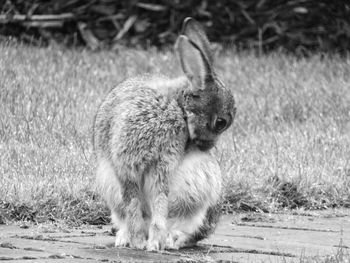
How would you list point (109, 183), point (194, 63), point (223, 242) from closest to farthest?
point (194, 63) < point (109, 183) < point (223, 242)

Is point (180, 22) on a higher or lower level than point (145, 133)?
lower

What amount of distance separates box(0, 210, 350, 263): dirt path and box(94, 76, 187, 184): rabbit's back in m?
0.39

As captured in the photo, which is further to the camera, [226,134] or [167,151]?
[226,134]

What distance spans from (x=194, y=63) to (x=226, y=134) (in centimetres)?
319

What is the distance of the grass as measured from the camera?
16.9 ft

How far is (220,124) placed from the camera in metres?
4.15

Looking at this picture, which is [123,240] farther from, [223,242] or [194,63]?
[194,63]

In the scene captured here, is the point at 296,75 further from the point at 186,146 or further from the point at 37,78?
the point at 186,146

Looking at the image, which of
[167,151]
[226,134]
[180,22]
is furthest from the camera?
[180,22]

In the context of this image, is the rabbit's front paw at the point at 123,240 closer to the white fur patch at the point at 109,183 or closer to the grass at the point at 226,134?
the white fur patch at the point at 109,183

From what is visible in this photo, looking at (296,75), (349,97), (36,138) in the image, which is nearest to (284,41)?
(296,75)

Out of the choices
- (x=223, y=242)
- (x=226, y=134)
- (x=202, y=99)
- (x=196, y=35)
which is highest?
(x=196, y=35)

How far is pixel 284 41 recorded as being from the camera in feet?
39.4

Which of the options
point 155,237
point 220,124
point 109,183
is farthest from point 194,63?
point 155,237
